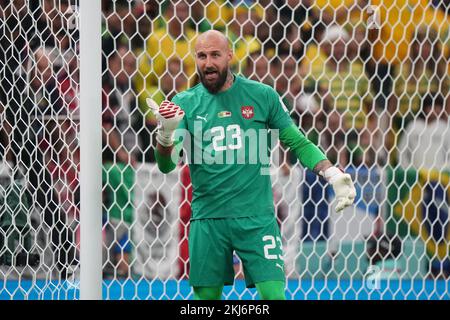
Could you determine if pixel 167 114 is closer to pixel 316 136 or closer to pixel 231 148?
pixel 231 148

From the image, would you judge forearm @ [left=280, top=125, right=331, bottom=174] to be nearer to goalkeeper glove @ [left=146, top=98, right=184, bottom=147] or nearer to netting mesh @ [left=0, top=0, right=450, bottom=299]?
goalkeeper glove @ [left=146, top=98, right=184, bottom=147]

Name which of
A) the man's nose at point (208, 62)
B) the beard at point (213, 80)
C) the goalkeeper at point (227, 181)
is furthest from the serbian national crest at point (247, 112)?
the man's nose at point (208, 62)

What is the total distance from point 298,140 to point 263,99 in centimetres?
21

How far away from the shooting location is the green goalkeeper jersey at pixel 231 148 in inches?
146

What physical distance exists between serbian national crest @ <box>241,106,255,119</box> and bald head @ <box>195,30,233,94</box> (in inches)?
6.1

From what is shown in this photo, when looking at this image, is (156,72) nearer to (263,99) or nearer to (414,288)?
(263,99)

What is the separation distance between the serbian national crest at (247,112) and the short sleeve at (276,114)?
3.2 inches

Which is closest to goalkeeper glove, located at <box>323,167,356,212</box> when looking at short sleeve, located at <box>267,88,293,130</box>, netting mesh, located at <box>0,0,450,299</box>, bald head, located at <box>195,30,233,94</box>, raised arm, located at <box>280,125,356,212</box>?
raised arm, located at <box>280,125,356,212</box>

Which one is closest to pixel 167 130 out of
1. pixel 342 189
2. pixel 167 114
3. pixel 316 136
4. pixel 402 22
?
pixel 167 114

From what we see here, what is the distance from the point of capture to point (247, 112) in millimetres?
3746

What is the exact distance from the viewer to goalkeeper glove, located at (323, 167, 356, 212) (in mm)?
3539

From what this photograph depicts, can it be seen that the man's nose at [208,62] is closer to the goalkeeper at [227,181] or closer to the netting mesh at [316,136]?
the goalkeeper at [227,181]

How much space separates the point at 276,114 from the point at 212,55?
360mm

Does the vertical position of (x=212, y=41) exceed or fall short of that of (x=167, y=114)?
it exceeds it
